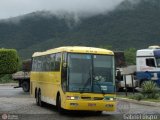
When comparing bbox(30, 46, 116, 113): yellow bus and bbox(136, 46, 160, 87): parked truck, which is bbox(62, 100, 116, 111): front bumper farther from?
bbox(136, 46, 160, 87): parked truck

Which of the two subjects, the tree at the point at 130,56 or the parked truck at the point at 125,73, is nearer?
the parked truck at the point at 125,73

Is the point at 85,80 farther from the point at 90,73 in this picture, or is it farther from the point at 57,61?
the point at 57,61

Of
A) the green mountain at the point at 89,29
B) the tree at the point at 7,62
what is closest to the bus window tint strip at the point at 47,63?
the tree at the point at 7,62

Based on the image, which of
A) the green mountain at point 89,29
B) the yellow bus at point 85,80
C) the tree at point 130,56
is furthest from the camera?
the green mountain at point 89,29

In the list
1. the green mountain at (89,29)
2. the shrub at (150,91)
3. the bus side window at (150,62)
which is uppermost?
the green mountain at (89,29)

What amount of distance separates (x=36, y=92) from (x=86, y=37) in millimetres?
60660

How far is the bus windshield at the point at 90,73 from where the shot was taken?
59.9ft

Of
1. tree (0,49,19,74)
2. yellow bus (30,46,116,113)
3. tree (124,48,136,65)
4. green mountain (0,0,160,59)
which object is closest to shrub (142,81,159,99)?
yellow bus (30,46,116,113)

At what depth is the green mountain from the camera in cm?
8006

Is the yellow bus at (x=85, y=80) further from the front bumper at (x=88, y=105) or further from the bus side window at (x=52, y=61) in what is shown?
the bus side window at (x=52, y=61)

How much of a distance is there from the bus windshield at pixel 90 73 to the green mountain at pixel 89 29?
5507 centimetres

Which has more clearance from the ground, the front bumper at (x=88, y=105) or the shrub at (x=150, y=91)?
the shrub at (x=150, y=91)

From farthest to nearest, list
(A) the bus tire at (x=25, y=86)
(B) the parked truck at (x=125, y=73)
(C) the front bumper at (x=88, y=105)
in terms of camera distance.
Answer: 1. (A) the bus tire at (x=25, y=86)
2. (B) the parked truck at (x=125, y=73)
3. (C) the front bumper at (x=88, y=105)

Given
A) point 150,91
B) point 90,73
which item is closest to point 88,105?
point 90,73
